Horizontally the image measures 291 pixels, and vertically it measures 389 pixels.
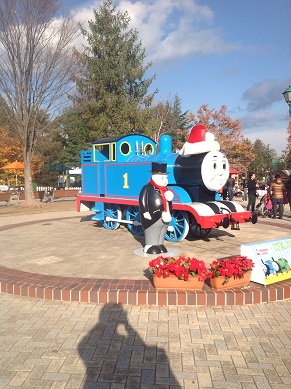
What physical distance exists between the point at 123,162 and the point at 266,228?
14.5 feet

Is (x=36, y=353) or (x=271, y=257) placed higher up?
(x=271, y=257)

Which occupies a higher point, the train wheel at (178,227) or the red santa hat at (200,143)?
the red santa hat at (200,143)

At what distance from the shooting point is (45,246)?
23.1 ft

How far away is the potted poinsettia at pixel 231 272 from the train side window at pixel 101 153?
Result: 6.26 m

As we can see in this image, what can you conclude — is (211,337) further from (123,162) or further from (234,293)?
(123,162)

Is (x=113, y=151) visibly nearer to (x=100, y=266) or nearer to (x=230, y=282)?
(x=100, y=266)

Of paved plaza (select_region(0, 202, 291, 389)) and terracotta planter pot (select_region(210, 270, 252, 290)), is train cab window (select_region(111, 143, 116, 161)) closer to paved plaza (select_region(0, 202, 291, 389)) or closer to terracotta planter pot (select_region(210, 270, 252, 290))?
paved plaza (select_region(0, 202, 291, 389))

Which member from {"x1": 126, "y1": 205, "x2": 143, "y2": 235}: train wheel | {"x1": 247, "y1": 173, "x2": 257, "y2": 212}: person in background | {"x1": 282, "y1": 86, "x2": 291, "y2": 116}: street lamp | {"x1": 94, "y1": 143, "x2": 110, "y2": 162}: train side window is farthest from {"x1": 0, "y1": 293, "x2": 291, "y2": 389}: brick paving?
{"x1": 247, "y1": 173, "x2": 257, "y2": 212}: person in background

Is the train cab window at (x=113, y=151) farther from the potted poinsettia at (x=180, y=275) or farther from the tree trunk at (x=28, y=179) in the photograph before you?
the tree trunk at (x=28, y=179)

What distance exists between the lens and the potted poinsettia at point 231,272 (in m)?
4.09

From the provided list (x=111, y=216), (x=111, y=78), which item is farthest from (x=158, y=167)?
(x=111, y=78)

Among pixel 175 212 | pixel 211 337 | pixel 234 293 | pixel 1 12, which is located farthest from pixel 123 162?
pixel 1 12

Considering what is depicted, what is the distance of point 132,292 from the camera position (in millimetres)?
4055

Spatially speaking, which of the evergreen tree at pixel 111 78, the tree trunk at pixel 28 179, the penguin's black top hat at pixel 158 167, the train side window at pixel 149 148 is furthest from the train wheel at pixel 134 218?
the evergreen tree at pixel 111 78
